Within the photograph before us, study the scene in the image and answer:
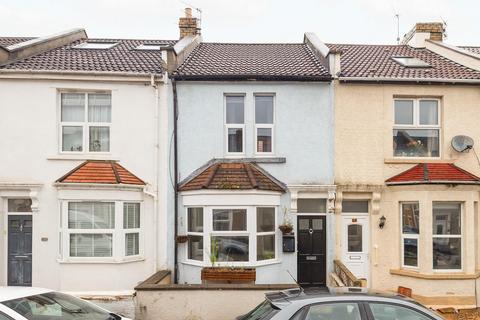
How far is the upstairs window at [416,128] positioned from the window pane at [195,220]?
5505mm

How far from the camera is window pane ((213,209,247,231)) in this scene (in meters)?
13.2

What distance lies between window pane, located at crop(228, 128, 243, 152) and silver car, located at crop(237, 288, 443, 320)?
298 inches

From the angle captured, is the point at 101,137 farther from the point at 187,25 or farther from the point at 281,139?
the point at 187,25

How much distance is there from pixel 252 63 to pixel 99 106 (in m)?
4.62

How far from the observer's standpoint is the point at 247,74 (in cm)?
1362

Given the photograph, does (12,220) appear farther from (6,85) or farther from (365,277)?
(365,277)

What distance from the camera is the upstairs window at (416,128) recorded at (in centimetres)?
1393

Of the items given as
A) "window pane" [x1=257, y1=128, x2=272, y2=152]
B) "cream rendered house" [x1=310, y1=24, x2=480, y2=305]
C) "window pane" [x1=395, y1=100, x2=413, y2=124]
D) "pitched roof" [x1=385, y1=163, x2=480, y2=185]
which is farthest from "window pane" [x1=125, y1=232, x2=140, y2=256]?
"window pane" [x1=395, y1=100, x2=413, y2=124]

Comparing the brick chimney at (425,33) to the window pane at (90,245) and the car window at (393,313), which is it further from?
the car window at (393,313)

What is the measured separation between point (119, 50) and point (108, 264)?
23.0ft

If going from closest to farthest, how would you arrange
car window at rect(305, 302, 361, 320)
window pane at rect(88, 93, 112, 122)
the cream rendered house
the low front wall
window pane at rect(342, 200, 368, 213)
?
car window at rect(305, 302, 361, 320) → the low front wall → the cream rendered house → window pane at rect(88, 93, 112, 122) → window pane at rect(342, 200, 368, 213)

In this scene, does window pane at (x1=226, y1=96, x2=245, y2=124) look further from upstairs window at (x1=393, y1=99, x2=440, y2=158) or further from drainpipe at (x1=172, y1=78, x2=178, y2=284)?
upstairs window at (x1=393, y1=99, x2=440, y2=158)

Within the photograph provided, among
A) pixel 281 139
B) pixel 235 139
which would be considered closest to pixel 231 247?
pixel 235 139

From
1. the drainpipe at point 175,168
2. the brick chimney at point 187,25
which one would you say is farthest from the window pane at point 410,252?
the brick chimney at point 187,25
